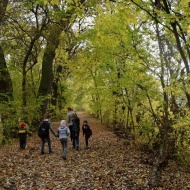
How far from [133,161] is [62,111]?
20739mm

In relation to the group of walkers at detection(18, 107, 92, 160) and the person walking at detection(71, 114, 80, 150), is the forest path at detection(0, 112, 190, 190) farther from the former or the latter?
the group of walkers at detection(18, 107, 92, 160)

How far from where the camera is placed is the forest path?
8016 millimetres

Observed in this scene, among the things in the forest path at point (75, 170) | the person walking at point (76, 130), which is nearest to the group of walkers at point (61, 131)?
the person walking at point (76, 130)

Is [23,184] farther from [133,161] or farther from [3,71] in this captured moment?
[3,71]

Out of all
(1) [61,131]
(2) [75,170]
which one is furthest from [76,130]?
(2) [75,170]

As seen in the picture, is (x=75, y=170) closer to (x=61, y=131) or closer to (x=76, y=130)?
(x=61, y=131)

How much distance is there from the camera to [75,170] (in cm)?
952

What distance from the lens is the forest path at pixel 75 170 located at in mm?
8016

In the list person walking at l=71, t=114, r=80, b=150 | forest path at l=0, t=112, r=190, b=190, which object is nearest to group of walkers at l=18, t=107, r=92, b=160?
person walking at l=71, t=114, r=80, b=150

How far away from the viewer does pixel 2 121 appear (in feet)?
50.0

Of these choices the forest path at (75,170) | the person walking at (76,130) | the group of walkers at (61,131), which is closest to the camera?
the forest path at (75,170)

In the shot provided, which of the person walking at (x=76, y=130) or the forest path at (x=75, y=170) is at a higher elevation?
the person walking at (x=76, y=130)

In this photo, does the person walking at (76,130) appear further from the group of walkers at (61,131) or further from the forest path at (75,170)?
the forest path at (75,170)

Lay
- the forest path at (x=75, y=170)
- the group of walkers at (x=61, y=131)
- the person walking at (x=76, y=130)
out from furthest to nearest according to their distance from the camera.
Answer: the person walking at (x=76, y=130)
the group of walkers at (x=61, y=131)
the forest path at (x=75, y=170)
